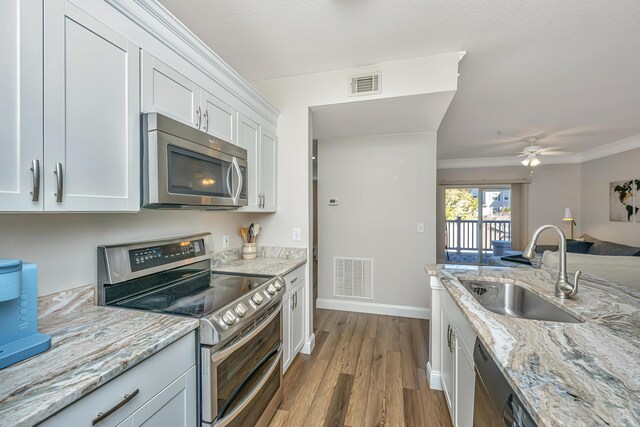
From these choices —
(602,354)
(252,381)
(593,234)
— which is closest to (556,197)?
(593,234)

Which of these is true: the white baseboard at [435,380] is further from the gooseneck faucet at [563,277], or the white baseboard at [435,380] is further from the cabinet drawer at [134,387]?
the cabinet drawer at [134,387]

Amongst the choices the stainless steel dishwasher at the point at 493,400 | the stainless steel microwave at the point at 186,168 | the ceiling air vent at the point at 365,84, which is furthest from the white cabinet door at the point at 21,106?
the ceiling air vent at the point at 365,84

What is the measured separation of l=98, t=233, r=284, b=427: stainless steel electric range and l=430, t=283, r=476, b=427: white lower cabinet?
1066mm

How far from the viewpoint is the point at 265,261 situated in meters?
Result: 2.37

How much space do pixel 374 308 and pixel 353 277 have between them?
47cm

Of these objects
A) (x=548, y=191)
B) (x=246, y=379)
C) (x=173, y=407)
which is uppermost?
(x=548, y=191)

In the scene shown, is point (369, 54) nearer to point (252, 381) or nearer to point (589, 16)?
point (589, 16)

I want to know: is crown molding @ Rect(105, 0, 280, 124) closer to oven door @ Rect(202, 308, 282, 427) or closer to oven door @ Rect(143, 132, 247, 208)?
oven door @ Rect(143, 132, 247, 208)

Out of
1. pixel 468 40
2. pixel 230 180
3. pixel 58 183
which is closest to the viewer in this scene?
pixel 58 183

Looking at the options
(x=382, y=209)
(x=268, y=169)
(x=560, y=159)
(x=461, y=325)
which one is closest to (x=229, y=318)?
(x=461, y=325)

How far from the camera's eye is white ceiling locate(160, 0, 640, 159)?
166 cm

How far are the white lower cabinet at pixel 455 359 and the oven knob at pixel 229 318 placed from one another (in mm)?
1087

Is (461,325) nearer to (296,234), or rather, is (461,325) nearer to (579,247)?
(296,234)

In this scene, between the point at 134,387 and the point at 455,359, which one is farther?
the point at 455,359
